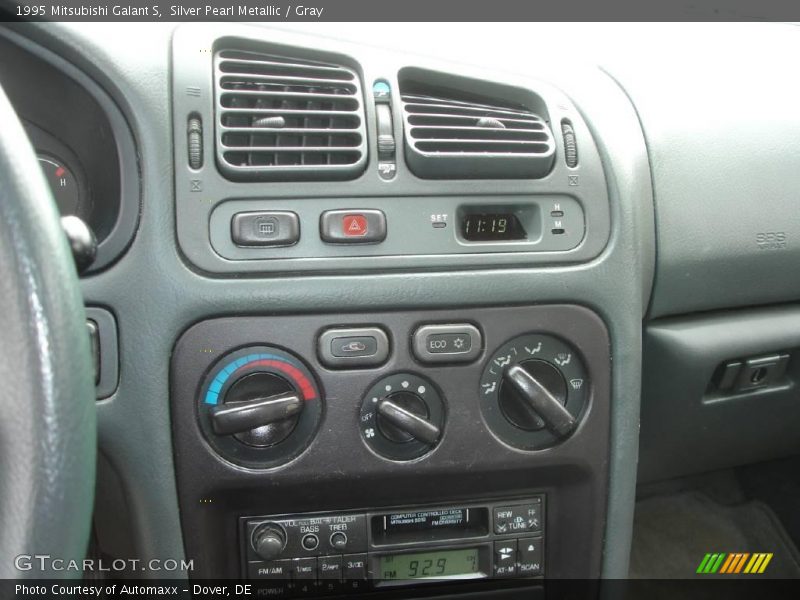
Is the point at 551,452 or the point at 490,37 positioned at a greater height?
the point at 490,37

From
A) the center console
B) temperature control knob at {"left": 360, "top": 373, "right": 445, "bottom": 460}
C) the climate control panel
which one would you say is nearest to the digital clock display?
the center console

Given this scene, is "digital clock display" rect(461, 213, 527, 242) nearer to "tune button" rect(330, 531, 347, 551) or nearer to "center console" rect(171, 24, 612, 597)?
"center console" rect(171, 24, 612, 597)

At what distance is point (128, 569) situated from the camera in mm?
1228

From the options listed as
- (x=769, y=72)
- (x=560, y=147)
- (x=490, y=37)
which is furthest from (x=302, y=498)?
(x=769, y=72)

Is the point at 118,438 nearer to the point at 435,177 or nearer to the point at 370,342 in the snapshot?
the point at 370,342

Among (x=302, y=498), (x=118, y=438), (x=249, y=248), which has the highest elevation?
(x=249, y=248)

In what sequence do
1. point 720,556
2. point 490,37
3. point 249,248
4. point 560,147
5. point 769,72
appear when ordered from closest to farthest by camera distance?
point 249,248 → point 560,147 → point 490,37 → point 769,72 → point 720,556

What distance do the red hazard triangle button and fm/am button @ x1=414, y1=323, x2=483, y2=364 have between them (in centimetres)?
17

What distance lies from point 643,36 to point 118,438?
1157 mm

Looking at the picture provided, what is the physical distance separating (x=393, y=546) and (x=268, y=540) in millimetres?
191

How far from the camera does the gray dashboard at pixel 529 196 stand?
1.08 m

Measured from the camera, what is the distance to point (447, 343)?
118cm

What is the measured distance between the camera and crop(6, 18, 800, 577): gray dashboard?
3.56 feet
